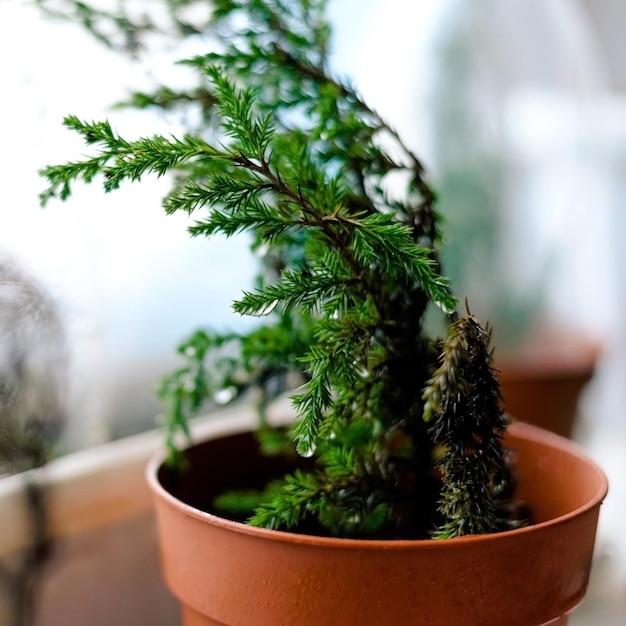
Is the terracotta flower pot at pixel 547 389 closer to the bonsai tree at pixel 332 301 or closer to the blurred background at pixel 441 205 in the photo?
the blurred background at pixel 441 205

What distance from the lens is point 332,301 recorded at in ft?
1.49

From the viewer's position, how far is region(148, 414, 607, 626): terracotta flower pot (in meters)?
0.41

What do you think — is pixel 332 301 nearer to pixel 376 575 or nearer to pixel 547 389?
pixel 376 575

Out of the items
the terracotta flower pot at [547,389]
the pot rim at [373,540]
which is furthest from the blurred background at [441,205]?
the pot rim at [373,540]

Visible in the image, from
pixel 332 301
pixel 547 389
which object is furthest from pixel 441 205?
pixel 332 301

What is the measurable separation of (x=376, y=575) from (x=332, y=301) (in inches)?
6.1

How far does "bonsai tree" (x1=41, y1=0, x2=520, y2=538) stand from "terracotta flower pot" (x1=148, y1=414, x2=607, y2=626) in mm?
29

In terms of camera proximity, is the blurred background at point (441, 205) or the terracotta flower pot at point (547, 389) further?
the terracotta flower pot at point (547, 389)

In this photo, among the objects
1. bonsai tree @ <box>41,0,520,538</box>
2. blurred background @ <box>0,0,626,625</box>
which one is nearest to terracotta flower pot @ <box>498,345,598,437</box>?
blurred background @ <box>0,0,626,625</box>

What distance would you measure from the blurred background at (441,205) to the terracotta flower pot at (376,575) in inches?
9.5

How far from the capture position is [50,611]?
0.66 metres

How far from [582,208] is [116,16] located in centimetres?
84

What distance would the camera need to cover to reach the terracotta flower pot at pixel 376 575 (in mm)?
411

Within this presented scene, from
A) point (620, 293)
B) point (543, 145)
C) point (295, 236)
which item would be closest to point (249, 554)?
point (295, 236)
